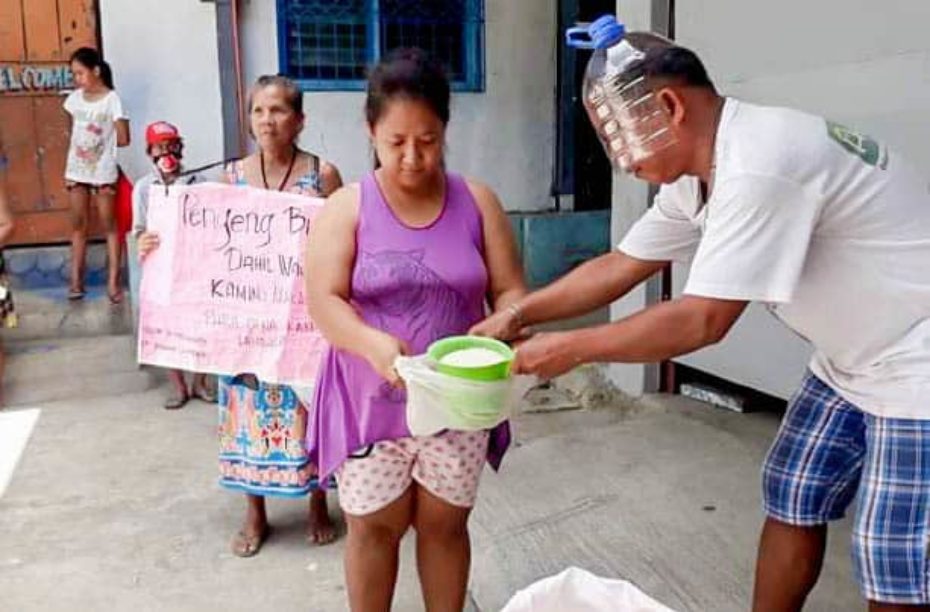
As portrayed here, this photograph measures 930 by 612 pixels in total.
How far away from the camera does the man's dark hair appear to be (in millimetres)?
1638

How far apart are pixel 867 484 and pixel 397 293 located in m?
0.99

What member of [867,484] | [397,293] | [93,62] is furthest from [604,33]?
[93,62]

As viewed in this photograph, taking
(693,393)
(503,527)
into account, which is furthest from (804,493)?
(693,393)

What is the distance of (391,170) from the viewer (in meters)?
1.96

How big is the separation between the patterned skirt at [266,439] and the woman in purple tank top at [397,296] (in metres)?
0.88

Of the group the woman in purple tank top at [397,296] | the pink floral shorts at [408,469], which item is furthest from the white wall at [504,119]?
the pink floral shorts at [408,469]

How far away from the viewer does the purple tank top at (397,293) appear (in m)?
1.96

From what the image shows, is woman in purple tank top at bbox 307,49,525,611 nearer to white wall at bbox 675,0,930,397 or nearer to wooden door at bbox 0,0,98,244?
white wall at bbox 675,0,930,397

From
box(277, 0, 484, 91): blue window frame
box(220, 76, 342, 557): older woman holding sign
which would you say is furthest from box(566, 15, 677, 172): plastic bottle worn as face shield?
box(277, 0, 484, 91): blue window frame

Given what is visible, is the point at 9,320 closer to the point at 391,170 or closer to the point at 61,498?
the point at 61,498

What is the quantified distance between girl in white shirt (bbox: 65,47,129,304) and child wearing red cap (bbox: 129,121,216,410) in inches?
17.1

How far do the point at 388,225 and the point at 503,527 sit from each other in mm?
1496

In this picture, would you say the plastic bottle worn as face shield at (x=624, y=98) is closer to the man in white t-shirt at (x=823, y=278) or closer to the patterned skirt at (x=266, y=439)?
the man in white t-shirt at (x=823, y=278)

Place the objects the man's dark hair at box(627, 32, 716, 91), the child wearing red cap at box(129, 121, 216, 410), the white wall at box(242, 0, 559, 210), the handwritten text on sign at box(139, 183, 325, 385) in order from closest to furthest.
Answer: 1. the man's dark hair at box(627, 32, 716, 91)
2. the handwritten text on sign at box(139, 183, 325, 385)
3. the child wearing red cap at box(129, 121, 216, 410)
4. the white wall at box(242, 0, 559, 210)
